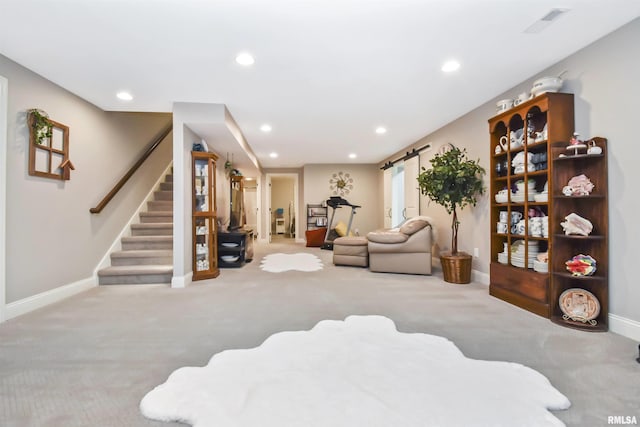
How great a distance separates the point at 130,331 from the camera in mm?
2219

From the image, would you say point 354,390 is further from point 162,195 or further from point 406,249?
point 162,195

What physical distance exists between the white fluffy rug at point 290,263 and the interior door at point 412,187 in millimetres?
2098

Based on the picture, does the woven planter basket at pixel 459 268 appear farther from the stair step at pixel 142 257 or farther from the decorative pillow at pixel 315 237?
the decorative pillow at pixel 315 237

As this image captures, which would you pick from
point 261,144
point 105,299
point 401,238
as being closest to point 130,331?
point 105,299

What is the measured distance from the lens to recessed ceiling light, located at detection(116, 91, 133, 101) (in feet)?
10.9

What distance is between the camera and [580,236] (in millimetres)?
2268

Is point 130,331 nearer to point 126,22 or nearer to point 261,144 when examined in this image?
point 126,22

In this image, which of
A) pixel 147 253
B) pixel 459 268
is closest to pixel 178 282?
pixel 147 253

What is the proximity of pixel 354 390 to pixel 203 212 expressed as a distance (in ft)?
10.6

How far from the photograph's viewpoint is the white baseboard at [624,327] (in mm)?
2041

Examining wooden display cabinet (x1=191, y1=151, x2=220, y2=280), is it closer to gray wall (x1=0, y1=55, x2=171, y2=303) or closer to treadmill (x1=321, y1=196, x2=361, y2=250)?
gray wall (x1=0, y1=55, x2=171, y2=303)

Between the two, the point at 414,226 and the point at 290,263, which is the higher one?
the point at 414,226

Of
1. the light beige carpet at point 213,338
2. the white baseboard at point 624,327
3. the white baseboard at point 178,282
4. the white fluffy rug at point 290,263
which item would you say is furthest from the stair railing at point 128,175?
the white baseboard at point 624,327

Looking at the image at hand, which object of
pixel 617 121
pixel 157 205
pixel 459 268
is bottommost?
pixel 459 268
